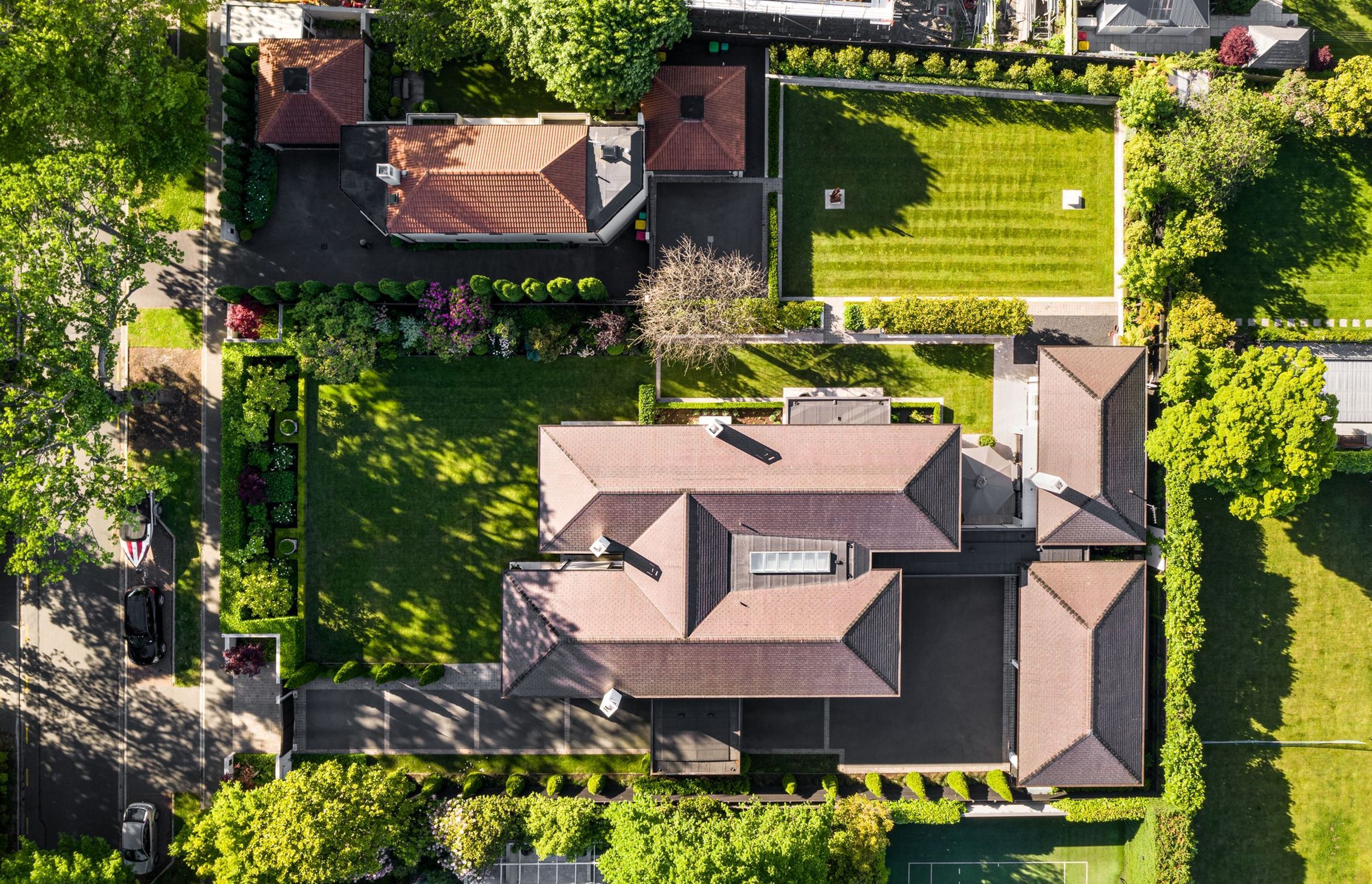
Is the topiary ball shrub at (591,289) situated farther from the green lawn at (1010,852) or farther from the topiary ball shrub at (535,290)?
the green lawn at (1010,852)

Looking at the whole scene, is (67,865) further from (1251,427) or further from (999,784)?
(1251,427)

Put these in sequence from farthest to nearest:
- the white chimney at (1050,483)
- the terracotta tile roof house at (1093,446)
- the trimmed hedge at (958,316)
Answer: the trimmed hedge at (958,316) < the terracotta tile roof house at (1093,446) < the white chimney at (1050,483)

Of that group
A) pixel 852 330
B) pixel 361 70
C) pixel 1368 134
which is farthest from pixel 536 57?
pixel 1368 134

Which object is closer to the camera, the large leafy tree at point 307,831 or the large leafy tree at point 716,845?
the large leafy tree at point 716,845

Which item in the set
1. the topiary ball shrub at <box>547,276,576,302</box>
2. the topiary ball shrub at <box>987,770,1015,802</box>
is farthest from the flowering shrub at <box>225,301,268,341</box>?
the topiary ball shrub at <box>987,770,1015,802</box>

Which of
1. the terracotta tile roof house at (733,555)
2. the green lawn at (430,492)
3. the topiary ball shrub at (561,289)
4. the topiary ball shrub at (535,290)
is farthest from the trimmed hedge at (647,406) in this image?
the topiary ball shrub at (535,290)

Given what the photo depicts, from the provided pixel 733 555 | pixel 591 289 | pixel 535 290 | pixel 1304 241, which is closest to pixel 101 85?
pixel 535 290

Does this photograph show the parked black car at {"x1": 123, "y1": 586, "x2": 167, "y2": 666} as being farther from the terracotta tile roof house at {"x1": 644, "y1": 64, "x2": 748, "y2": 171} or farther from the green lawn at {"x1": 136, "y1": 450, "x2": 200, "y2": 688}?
the terracotta tile roof house at {"x1": 644, "y1": 64, "x2": 748, "y2": 171}
